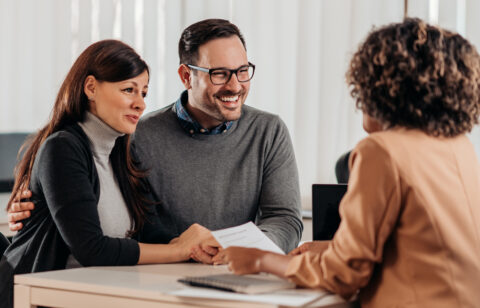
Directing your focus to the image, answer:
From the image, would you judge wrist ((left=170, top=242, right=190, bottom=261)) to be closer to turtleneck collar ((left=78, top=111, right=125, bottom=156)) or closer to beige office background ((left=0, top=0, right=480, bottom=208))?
turtleneck collar ((left=78, top=111, right=125, bottom=156))

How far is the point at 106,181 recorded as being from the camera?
6.40 ft

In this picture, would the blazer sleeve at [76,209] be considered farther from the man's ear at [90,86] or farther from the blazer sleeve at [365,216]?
the blazer sleeve at [365,216]

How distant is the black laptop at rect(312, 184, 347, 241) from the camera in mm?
1923

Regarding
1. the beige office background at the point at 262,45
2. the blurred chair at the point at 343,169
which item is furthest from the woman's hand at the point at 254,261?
the beige office background at the point at 262,45

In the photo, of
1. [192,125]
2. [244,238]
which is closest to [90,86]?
[192,125]

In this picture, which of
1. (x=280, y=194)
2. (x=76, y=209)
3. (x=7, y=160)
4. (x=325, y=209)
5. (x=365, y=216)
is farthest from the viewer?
(x=7, y=160)

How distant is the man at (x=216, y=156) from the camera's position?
2.30m

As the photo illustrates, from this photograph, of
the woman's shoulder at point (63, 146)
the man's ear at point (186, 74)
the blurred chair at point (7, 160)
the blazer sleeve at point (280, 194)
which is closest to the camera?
the woman's shoulder at point (63, 146)

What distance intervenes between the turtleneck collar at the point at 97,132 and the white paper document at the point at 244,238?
0.48 metres

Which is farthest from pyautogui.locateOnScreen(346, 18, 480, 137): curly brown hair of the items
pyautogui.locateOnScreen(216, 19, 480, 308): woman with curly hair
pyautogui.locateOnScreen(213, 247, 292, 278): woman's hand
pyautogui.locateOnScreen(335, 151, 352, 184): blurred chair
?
pyautogui.locateOnScreen(335, 151, 352, 184): blurred chair

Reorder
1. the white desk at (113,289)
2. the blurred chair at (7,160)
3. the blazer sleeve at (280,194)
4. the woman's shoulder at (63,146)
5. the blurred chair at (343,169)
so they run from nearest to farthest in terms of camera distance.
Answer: the white desk at (113,289)
the woman's shoulder at (63,146)
the blazer sleeve at (280,194)
the blurred chair at (343,169)
the blurred chair at (7,160)

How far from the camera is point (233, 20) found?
3.73m

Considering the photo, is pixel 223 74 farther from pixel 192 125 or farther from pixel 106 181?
pixel 106 181

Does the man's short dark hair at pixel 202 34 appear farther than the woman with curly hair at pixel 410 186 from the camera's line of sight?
Yes
